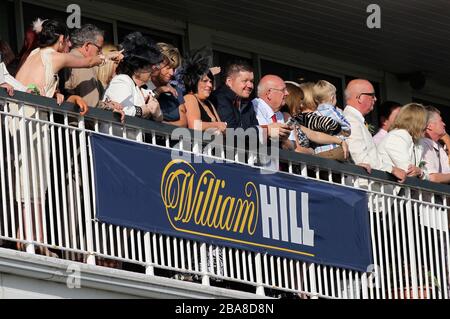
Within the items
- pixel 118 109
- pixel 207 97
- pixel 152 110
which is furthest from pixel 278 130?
pixel 118 109

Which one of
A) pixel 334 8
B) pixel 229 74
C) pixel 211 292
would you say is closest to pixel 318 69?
pixel 334 8

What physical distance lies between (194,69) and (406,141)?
7.41 feet

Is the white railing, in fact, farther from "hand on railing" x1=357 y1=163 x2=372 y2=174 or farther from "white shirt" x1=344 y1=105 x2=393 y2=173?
"white shirt" x1=344 y1=105 x2=393 y2=173

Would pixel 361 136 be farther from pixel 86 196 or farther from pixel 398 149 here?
pixel 86 196

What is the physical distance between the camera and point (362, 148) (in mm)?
15672

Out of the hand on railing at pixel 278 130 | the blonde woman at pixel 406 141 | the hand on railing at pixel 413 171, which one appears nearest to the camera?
the hand on railing at pixel 278 130

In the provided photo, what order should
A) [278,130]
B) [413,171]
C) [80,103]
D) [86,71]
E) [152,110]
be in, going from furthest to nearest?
[413,171] < [278,130] < [86,71] < [152,110] < [80,103]

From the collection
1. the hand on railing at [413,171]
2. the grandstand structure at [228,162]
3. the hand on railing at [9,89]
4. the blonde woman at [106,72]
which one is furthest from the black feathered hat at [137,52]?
the hand on railing at [413,171]

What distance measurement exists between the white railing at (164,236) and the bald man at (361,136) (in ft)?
0.62

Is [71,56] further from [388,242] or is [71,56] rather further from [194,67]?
[388,242]

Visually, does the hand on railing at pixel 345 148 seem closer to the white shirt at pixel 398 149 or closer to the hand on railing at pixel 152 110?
the white shirt at pixel 398 149

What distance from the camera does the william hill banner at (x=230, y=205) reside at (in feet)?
44.2

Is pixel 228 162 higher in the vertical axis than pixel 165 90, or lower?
lower

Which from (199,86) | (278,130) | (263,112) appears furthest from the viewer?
(263,112)
